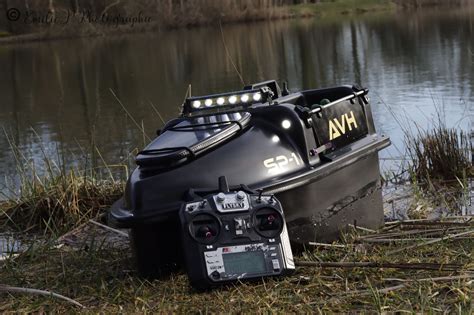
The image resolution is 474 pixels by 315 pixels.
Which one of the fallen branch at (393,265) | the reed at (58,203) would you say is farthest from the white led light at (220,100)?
the reed at (58,203)

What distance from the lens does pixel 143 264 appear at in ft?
9.62

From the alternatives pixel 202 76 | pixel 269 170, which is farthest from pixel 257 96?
pixel 202 76

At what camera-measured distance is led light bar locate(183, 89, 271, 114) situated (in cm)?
339

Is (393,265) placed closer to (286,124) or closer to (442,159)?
(286,124)

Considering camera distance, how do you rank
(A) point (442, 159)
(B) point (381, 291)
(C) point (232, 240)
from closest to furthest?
(B) point (381, 291)
(C) point (232, 240)
(A) point (442, 159)

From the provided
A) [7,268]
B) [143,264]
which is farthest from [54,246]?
[143,264]

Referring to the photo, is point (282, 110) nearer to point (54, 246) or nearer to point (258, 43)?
point (54, 246)

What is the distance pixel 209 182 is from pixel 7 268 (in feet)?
3.37

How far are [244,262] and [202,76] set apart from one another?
43.5 feet

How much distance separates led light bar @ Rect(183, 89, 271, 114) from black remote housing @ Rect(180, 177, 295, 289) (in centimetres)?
76

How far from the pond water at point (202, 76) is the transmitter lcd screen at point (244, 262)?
3.18m

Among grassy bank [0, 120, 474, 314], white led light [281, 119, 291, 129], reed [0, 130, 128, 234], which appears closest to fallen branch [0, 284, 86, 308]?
grassy bank [0, 120, 474, 314]

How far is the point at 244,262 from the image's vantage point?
2.67 metres

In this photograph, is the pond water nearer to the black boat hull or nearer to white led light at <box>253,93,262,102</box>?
white led light at <box>253,93,262,102</box>
